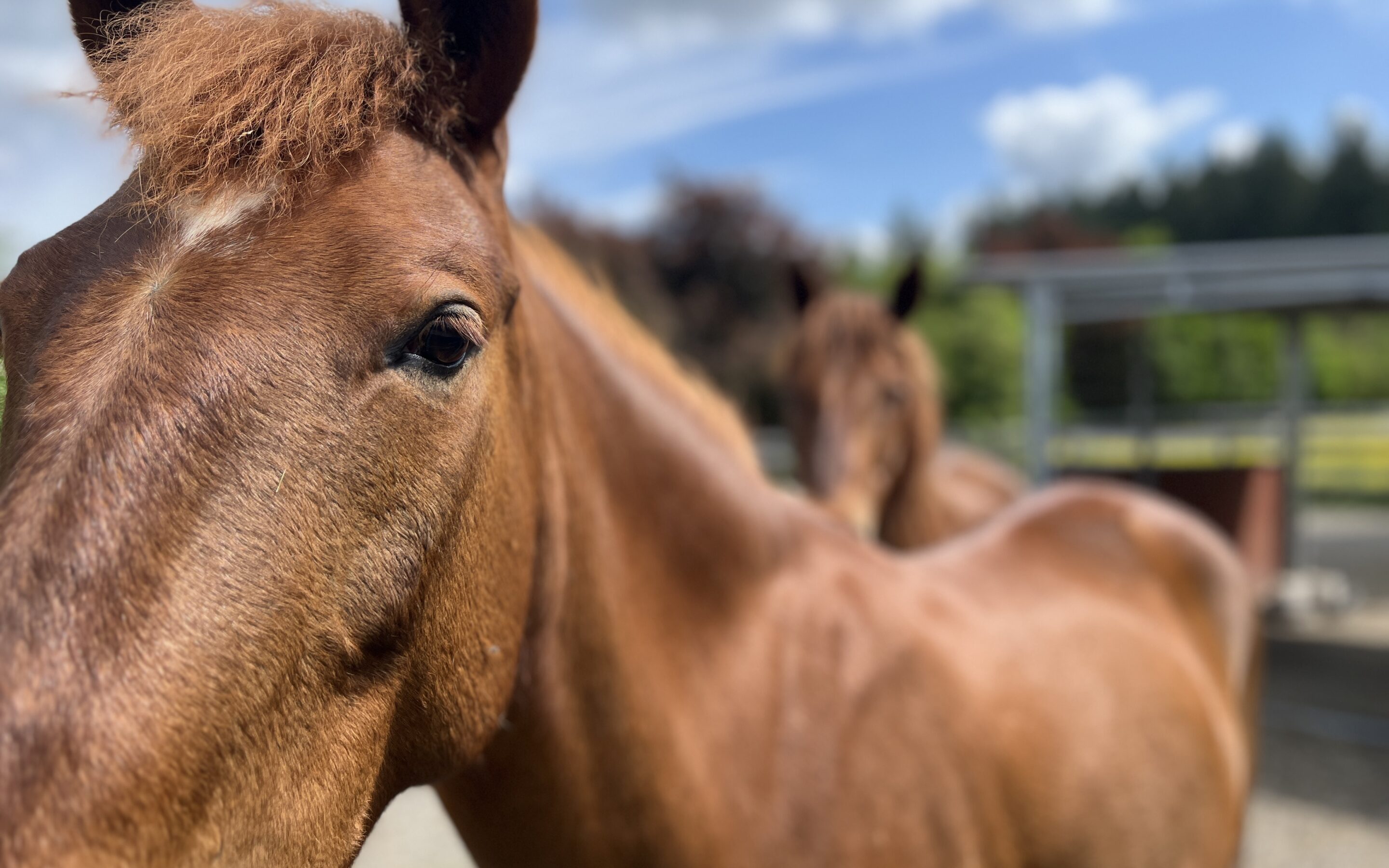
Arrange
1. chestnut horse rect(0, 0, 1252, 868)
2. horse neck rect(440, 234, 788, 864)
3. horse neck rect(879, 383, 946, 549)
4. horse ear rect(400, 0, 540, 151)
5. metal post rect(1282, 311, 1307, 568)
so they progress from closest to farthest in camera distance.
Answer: chestnut horse rect(0, 0, 1252, 868), horse ear rect(400, 0, 540, 151), horse neck rect(440, 234, 788, 864), horse neck rect(879, 383, 946, 549), metal post rect(1282, 311, 1307, 568)

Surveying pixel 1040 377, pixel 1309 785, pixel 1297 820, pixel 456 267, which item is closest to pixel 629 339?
pixel 456 267

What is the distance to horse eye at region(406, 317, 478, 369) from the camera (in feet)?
3.46

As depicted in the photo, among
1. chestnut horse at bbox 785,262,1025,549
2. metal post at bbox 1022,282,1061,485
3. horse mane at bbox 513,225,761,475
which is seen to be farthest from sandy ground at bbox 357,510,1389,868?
horse mane at bbox 513,225,761,475

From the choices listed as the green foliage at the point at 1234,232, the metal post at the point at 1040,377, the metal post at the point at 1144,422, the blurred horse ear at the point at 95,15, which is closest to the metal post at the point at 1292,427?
the green foliage at the point at 1234,232

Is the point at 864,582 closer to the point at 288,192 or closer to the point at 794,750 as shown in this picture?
the point at 794,750

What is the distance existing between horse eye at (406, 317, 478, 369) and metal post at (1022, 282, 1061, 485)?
7.68 metres

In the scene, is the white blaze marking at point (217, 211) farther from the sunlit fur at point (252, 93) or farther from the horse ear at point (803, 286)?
the horse ear at point (803, 286)

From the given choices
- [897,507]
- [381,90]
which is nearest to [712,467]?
[381,90]

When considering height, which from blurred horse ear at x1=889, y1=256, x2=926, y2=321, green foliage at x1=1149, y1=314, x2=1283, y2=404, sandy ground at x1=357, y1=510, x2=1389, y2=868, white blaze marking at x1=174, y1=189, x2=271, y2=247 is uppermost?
white blaze marking at x1=174, y1=189, x2=271, y2=247

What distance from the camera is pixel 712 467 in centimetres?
180

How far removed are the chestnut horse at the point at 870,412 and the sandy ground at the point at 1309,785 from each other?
2536mm

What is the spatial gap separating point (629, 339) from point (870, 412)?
3.08m

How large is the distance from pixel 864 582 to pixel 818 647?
267 mm

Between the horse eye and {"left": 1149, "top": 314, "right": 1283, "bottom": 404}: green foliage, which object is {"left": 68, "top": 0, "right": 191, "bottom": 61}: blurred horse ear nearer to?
the horse eye
